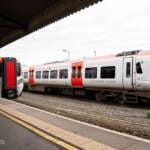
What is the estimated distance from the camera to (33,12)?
31.7 feet

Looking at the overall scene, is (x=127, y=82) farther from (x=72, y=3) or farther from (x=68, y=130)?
(x=68, y=130)

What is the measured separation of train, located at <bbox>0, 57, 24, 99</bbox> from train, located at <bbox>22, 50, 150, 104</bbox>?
168 inches

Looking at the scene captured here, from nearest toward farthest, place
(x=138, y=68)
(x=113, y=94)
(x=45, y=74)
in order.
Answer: (x=138, y=68) → (x=113, y=94) → (x=45, y=74)

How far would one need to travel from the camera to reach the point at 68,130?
6.14m

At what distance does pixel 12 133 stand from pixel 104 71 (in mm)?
9370

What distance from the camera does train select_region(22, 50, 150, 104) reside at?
12.5 metres

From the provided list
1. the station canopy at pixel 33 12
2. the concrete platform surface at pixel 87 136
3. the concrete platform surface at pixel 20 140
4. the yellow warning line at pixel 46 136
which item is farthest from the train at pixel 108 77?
the concrete platform surface at pixel 20 140

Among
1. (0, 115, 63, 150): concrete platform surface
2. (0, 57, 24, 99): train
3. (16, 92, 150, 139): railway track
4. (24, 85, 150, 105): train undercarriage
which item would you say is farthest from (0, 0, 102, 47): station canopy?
(24, 85, 150, 105): train undercarriage

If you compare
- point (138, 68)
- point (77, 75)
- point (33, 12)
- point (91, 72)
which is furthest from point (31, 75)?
point (33, 12)

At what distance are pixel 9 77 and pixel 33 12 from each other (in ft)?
21.3

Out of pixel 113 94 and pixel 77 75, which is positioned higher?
pixel 77 75

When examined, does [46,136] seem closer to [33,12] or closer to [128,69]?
[33,12]

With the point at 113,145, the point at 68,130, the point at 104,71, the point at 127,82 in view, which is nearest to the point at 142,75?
the point at 127,82

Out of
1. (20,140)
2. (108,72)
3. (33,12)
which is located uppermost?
(33,12)
